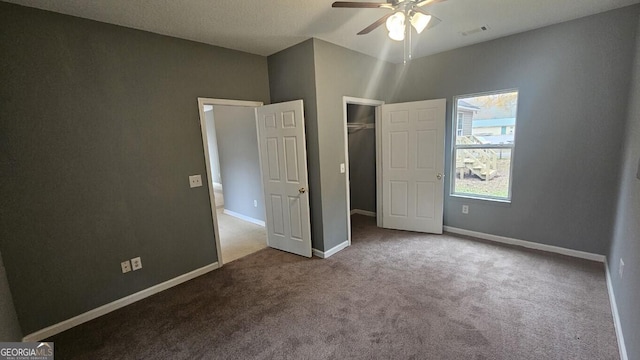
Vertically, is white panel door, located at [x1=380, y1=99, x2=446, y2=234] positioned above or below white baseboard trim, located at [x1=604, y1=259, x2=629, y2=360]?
above

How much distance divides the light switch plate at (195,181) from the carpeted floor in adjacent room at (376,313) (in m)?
1.08

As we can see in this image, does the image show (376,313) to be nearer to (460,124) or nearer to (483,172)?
(483,172)

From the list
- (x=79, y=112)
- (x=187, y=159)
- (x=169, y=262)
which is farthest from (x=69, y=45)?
(x=169, y=262)

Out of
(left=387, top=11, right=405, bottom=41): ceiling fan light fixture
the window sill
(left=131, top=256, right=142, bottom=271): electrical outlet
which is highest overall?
(left=387, top=11, right=405, bottom=41): ceiling fan light fixture

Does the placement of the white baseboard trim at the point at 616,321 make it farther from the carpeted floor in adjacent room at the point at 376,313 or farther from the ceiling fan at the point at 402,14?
the ceiling fan at the point at 402,14

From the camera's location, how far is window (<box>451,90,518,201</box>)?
133 inches

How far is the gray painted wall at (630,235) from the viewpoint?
1600 mm

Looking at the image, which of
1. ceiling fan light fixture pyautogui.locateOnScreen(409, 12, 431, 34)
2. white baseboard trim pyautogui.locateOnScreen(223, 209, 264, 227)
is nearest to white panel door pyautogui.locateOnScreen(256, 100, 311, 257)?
white baseboard trim pyautogui.locateOnScreen(223, 209, 264, 227)

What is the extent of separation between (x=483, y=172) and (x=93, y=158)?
178 inches

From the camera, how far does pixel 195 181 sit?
2.99 m

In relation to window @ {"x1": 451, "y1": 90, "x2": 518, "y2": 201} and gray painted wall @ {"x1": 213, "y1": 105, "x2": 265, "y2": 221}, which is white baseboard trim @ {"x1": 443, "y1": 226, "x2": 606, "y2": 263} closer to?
window @ {"x1": 451, "y1": 90, "x2": 518, "y2": 201}

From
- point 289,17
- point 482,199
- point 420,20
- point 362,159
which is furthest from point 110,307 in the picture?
point 482,199

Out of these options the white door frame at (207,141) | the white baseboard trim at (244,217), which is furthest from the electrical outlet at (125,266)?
the white baseboard trim at (244,217)

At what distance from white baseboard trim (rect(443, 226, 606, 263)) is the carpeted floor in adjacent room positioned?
114mm
